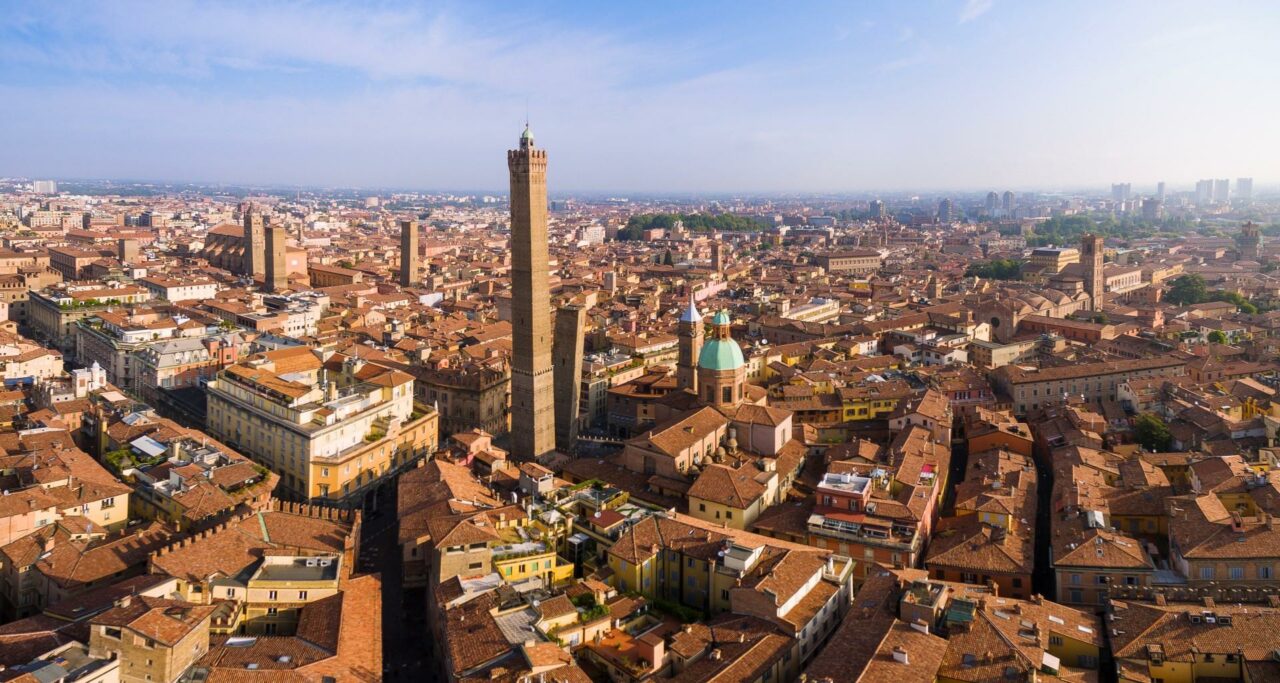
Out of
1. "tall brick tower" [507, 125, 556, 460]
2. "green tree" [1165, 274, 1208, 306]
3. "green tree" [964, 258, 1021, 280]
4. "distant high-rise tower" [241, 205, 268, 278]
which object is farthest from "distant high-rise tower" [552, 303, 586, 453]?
"green tree" [964, 258, 1021, 280]

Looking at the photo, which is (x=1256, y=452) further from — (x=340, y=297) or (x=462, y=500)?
(x=340, y=297)

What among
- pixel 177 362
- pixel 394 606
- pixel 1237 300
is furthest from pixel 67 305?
pixel 1237 300

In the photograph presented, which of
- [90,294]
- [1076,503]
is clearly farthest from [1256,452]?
[90,294]

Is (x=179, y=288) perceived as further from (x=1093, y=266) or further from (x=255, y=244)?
(x=1093, y=266)

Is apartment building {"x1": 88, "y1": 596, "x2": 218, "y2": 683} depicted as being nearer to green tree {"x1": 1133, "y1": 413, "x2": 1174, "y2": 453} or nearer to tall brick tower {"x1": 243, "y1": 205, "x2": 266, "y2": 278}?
green tree {"x1": 1133, "y1": 413, "x2": 1174, "y2": 453}

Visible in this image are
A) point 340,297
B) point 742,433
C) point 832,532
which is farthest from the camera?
point 340,297
